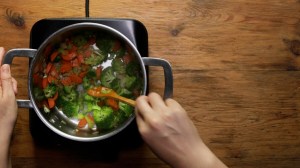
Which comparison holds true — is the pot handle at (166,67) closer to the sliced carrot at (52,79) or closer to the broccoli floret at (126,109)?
the broccoli floret at (126,109)

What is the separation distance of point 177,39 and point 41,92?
14.0 inches

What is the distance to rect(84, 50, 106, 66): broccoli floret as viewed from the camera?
Answer: 0.88m

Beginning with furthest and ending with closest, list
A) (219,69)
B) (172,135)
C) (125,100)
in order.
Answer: (219,69) → (125,100) → (172,135)

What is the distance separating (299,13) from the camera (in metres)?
0.98

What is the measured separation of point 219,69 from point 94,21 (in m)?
0.34

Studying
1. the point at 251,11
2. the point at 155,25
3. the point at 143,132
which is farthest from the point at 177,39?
the point at 143,132

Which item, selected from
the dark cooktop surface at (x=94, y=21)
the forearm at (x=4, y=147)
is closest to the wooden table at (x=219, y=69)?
the dark cooktop surface at (x=94, y=21)

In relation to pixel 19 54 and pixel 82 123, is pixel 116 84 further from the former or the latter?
pixel 19 54

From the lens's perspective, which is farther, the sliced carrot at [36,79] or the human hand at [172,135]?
the sliced carrot at [36,79]

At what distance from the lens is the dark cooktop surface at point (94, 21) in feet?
2.82

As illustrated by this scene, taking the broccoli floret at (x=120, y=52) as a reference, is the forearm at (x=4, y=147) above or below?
below

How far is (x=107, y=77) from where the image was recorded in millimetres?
882

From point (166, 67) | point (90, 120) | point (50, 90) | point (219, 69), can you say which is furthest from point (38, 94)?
point (219, 69)

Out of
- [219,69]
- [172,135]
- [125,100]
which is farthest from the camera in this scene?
[219,69]
